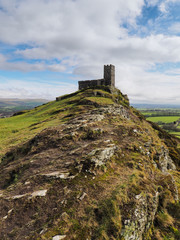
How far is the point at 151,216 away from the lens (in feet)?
35.4

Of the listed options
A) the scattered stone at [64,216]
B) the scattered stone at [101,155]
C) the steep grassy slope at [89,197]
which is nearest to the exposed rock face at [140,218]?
the steep grassy slope at [89,197]

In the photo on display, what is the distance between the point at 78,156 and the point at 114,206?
6102 mm

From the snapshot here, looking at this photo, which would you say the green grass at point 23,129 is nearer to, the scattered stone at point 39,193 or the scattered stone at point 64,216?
the scattered stone at point 39,193

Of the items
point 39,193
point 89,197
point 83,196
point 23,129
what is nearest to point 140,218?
point 89,197

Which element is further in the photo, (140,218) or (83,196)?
(140,218)

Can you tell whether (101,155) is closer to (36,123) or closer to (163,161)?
(163,161)

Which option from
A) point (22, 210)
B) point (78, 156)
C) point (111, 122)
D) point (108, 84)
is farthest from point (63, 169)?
point (108, 84)

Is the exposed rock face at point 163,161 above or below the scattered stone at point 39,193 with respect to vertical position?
below

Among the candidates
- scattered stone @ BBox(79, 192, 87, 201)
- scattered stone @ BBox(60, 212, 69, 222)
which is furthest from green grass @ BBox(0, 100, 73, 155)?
scattered stone @ BBox(60, 212, 69, 222)

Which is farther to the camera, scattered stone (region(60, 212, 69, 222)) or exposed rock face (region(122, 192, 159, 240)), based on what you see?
exposed rock face (region(122, 192, 159, 240))

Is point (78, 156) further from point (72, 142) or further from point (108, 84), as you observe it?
point (108, 84)

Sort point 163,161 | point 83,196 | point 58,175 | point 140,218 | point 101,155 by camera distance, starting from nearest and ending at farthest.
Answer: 1. point 83,196
2. point 140,218
3. point 58,175
4. point 101,155
5. point 163,161

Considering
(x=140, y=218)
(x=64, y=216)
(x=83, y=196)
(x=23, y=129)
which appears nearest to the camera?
(x=64, y=216)

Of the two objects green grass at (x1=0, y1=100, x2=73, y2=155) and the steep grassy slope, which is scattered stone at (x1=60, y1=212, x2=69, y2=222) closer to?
the steep grassy slope
